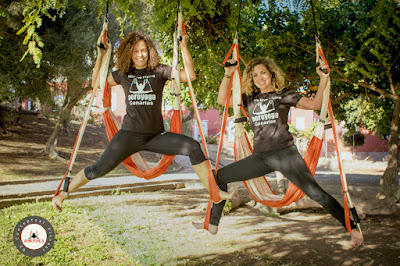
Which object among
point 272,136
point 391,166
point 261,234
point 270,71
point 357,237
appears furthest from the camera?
point 391,166

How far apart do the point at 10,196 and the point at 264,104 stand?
21.8 feet

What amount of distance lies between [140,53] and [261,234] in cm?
Result: 388

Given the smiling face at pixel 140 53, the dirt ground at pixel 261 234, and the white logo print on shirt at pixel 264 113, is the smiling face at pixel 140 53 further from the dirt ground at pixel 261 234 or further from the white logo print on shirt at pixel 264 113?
the dirt ground at pixel 261 234

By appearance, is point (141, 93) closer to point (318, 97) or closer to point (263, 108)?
point (263, 108)

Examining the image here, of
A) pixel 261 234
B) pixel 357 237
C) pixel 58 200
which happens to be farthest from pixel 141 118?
pixel 261 234

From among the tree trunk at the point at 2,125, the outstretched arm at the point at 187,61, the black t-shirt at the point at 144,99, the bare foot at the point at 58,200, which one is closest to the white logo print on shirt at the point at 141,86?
the black t-shirt at the point at 144,99

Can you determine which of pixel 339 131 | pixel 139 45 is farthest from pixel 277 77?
pixel 339 131

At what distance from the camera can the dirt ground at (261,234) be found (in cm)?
469

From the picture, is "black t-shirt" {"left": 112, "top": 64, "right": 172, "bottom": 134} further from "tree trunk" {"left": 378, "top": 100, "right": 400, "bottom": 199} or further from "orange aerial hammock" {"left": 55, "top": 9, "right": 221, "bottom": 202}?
"tree trunk" {"left": 378, "top": 100, "right": 400, "bottom": 199}

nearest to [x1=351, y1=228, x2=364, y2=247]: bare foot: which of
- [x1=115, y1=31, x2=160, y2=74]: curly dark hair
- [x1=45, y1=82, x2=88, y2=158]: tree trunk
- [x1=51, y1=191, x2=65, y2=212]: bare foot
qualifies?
[x1=115, y1=31, x2=160, y2=74]: curly dark hair

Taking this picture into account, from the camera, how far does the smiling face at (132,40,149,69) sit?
2971 mm

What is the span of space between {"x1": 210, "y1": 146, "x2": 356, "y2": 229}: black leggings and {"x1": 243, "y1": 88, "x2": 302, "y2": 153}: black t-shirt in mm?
66

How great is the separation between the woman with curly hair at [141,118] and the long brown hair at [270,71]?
0.52 m

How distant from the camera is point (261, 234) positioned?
571cm
